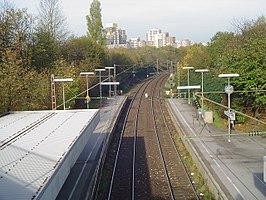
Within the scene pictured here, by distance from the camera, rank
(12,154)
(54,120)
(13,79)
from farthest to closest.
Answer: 1. (13,79)
2. (54,120)
3. (12,154)

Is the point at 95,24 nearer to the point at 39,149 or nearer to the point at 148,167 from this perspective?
the point at 148,167

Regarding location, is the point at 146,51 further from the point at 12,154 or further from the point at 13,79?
the point at 12,154

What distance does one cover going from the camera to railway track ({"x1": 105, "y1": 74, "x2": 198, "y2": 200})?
46.7ft

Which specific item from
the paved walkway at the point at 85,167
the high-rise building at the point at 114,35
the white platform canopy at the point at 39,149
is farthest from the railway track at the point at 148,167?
the high-rise building at the point at 114,35

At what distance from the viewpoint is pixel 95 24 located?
54.8 metres

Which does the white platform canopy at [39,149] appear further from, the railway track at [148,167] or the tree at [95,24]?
the tree at [95,24]

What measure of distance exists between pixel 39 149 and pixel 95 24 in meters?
45.7

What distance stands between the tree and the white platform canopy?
38441 millimetres

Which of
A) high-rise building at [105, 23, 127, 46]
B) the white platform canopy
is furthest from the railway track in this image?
high-rise building at [105, 23, 127, 46]

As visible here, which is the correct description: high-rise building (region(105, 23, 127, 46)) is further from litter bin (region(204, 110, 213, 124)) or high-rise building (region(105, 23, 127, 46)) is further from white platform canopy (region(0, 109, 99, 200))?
white platform canopy (region(0, 109, 99, 200))

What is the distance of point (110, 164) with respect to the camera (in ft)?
60.2

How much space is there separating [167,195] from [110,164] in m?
5.08

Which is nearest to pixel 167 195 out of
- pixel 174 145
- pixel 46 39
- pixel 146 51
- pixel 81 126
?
pixel 81 126

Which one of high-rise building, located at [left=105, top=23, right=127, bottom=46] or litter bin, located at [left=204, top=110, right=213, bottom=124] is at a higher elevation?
high-rise building, located at [left=105, top=23, right=127, bottom=46]
